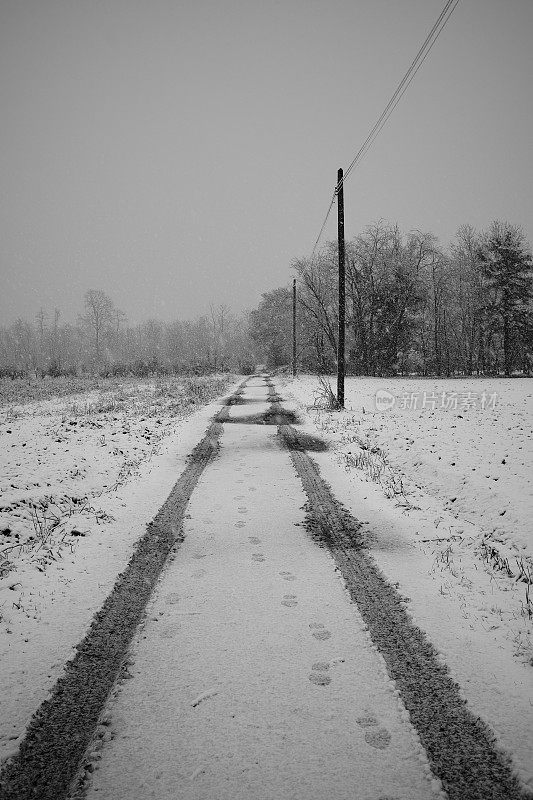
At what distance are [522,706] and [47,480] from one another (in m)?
6.79

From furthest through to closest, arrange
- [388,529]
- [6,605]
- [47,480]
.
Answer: [47,480]
[388,529]
[6,605]

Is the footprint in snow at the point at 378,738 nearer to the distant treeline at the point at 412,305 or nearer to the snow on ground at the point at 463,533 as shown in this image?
the snow on ground at the point at 463,533

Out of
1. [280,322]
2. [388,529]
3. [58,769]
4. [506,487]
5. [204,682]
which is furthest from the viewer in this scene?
[280,322]

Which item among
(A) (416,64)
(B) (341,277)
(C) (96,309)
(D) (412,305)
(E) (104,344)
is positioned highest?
(C) (96,309)

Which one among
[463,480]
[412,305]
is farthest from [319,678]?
[412,305]

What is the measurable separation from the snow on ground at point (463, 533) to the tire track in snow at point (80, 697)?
2279 millimetres

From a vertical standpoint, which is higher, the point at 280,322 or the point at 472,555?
the point at 280,322

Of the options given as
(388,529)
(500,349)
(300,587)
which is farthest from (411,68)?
(500,349)

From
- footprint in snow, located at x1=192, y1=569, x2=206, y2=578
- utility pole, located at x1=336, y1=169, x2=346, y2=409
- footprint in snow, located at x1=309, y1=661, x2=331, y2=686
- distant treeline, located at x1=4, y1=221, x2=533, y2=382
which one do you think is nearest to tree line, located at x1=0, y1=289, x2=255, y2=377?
distant treeline, located at x1=4, y1=221, x2=533, y2=382

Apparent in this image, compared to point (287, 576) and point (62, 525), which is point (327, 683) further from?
point (62, 525)

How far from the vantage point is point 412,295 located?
36.7m

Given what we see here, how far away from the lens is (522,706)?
A: 2.43 m

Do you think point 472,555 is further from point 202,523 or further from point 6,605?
point 6,605

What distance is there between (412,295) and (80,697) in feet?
127
